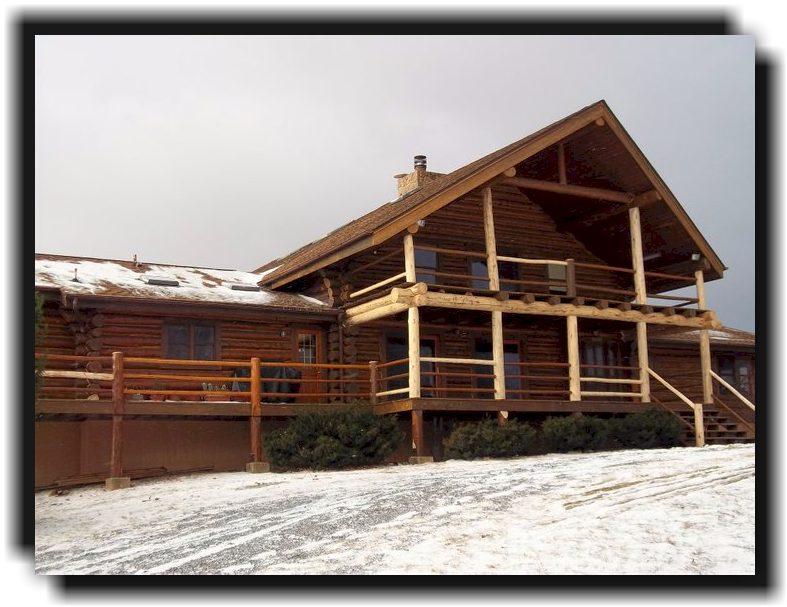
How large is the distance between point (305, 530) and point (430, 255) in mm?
15445

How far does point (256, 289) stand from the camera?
25984mm

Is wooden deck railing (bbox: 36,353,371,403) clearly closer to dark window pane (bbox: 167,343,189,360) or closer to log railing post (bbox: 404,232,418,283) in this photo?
dark window pane (bbox: 167,343,189,360)

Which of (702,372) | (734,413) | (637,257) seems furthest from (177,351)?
(734,413)

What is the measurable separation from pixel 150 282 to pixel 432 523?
13832 millimetres

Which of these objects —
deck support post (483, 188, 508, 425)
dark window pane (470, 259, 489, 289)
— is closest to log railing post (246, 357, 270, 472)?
deck support post (483, 188, 508, 425)

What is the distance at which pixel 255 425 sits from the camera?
2042 cm

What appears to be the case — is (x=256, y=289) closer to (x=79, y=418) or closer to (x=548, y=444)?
(x=79, y=418)

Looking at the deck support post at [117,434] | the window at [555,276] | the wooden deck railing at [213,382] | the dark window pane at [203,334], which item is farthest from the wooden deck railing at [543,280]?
the deck support post at [117,434]

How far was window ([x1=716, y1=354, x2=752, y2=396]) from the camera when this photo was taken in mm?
32844

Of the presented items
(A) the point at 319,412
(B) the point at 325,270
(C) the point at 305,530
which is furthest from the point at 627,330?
(C) the point at 305,530

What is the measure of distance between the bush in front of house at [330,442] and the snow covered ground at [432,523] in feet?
5.43

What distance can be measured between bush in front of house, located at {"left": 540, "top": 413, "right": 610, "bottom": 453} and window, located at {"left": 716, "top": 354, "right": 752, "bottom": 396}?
447 inches

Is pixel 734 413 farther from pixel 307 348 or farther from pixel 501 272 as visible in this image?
pixel 307 348

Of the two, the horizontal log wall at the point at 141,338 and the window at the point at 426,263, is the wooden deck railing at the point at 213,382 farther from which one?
the window at the point at 426,263
